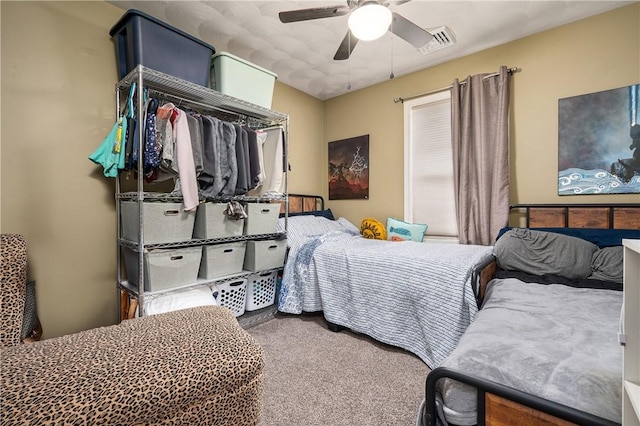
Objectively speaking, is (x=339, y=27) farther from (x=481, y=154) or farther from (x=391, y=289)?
(x=391, y=289)

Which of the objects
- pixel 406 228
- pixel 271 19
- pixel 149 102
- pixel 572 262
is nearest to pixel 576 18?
pixel 572 262

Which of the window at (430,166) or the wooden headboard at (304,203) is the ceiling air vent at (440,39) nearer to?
the window at (430,166)

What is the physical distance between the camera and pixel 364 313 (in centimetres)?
211

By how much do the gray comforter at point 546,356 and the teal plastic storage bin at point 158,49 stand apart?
2.38 m

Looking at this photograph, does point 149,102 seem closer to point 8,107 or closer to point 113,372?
point 8,107

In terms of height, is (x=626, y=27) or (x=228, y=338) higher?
(x=626, y=27)

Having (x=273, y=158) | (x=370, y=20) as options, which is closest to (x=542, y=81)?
(x=370, y=20)

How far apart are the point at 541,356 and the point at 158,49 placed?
260 cm

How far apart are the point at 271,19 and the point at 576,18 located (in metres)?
2.47

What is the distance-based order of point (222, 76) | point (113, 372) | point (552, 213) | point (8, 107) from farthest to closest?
point (552, 213)
point (222, 76)
point (8, 107)
point (113, 372)

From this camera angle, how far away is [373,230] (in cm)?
324

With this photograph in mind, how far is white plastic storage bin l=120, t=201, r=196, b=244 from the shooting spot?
1.84 meters

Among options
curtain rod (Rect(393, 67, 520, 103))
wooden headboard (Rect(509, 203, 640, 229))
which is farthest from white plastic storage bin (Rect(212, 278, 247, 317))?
curtain rod (Rect(393, 67, 520, 103))

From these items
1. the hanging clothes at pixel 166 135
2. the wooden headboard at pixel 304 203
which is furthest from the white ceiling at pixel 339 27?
the wooden headboard at pixel 304 203
